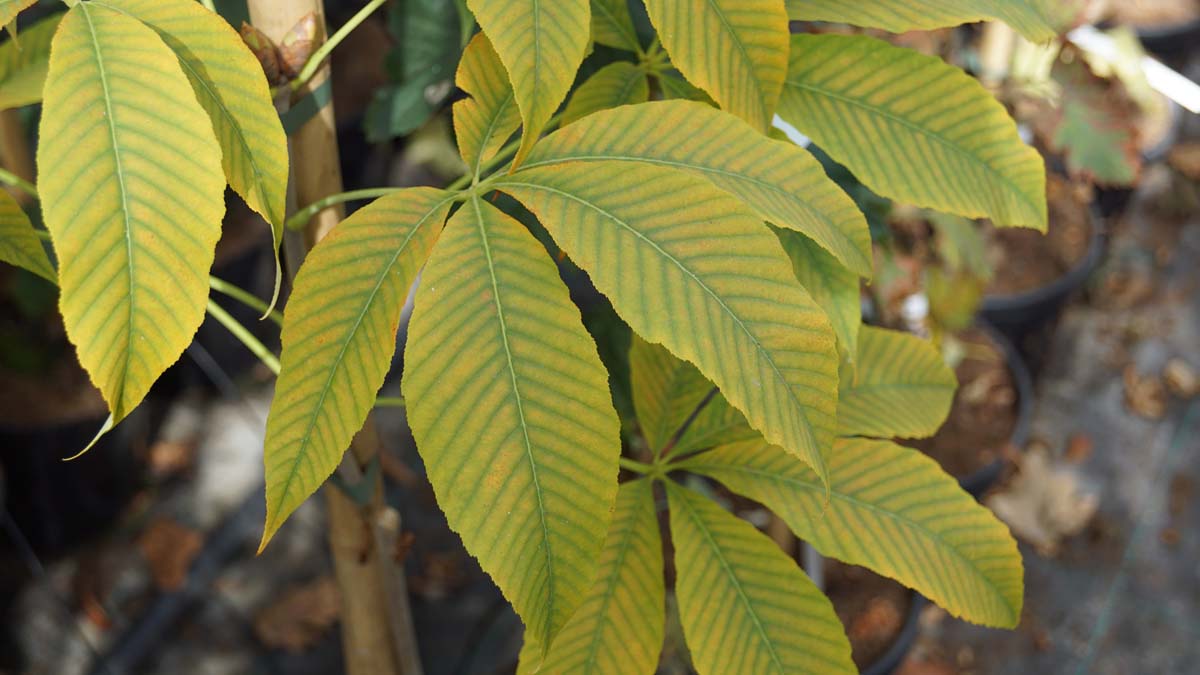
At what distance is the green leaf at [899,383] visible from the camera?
77 cm

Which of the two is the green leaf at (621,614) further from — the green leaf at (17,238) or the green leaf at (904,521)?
the green leaf at (17,238)

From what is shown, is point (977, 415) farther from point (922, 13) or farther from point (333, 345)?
point (333, 345)

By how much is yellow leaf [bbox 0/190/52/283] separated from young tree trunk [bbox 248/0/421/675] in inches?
6.2

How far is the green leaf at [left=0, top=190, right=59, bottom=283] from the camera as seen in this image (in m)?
0.54

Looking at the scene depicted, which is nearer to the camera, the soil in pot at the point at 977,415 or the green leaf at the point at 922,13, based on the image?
the green leaf at the point at 922,13

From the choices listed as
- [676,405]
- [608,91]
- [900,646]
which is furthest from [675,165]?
[900,646]

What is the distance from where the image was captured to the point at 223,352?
1.92 metres

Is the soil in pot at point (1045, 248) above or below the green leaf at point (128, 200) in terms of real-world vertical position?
below

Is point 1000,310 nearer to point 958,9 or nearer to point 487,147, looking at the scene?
point 958,9

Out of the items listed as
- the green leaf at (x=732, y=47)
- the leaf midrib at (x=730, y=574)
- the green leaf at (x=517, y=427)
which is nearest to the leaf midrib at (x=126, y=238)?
the green leaf at (x=517, y=427)

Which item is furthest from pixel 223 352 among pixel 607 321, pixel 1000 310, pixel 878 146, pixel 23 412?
pixel 878 146

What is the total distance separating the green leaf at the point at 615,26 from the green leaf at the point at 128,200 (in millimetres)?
297

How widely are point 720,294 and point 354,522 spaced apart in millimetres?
410

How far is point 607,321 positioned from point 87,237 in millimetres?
558
